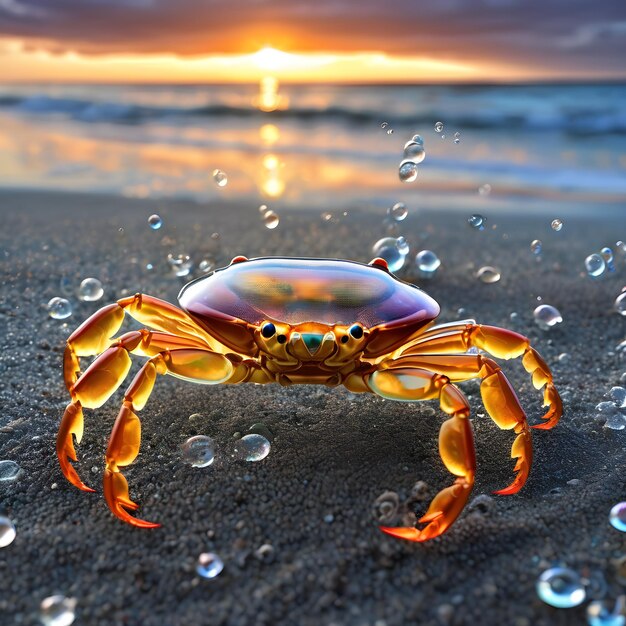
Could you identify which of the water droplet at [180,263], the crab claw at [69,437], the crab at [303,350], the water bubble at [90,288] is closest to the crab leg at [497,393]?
the crab at [303,350]

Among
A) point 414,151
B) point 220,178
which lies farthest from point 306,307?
point 220,178

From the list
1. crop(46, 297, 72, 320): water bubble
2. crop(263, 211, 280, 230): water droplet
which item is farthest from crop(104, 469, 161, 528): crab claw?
crop(263, 211, 280, 230): water droplet

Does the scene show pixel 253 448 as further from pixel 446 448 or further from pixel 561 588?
pixel 561 588

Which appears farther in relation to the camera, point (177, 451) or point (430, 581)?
point (177, 451)

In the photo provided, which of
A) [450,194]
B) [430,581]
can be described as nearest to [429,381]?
[430,581]

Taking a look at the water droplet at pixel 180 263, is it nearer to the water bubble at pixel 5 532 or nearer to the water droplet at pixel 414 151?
the water droplet at pixel 414 151

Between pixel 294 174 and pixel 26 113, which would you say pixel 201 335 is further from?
pixel 26 113
